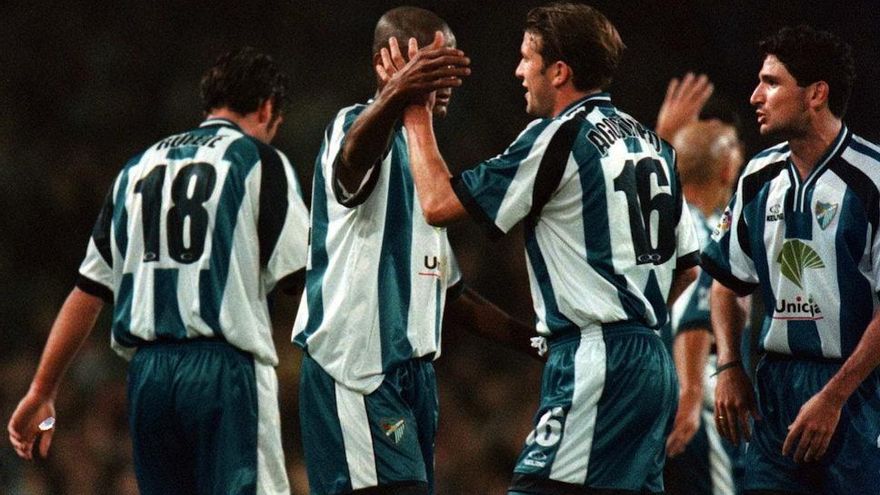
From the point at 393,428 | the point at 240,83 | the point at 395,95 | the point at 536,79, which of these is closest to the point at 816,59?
the point at 536,79

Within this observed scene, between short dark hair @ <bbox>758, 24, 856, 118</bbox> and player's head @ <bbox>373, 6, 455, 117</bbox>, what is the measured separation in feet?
3.90

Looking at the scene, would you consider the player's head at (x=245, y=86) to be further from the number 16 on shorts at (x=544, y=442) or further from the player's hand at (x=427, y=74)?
the number 16 on shorts at (x=544, y=442)

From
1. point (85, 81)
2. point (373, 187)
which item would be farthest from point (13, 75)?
point (373, 187)

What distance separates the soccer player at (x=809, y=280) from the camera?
14.3 feet

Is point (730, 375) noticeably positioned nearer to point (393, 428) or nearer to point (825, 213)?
point (825, 213)

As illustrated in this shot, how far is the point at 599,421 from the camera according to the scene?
407 centimetres

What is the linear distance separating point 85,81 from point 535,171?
7.82 meters

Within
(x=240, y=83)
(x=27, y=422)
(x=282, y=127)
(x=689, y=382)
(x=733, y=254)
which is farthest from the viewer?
(x=282, y=127)

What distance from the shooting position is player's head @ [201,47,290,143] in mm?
5527

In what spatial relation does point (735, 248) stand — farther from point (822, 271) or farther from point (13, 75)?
point (13, 75)

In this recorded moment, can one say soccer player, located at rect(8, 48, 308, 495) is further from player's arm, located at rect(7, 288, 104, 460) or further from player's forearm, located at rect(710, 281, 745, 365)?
player's forearm, located at rect(710, 281, 745, 365)

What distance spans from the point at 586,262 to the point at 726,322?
96 cm

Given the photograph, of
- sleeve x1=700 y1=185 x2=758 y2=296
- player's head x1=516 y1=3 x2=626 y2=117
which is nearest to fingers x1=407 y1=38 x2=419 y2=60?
player's head x1=516 y1=3 x2=626 y2=117

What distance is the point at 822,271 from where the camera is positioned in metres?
4.43
